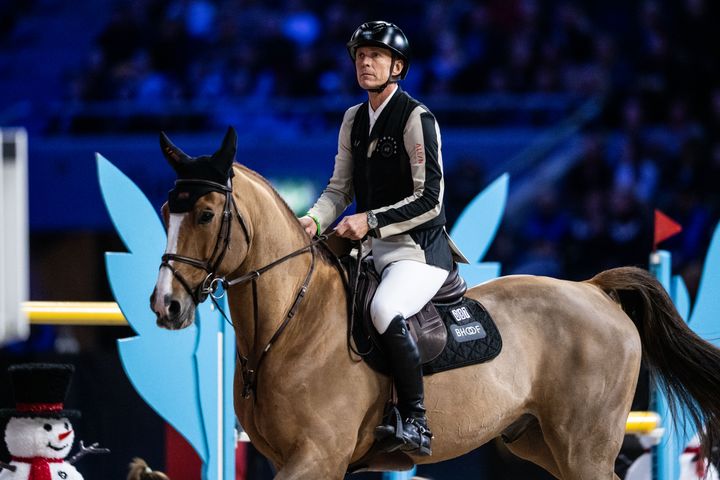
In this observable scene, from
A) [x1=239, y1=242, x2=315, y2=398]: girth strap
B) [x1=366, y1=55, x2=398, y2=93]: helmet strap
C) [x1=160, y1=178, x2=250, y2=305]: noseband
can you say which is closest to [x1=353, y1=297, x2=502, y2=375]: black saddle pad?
[x1=239, y1=242, x2=315, y2=398]: girth strap

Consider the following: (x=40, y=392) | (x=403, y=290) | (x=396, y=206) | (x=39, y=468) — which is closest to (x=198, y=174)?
(x=396, y=206)

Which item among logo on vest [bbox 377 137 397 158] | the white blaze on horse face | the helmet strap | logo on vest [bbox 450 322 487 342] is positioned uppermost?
the helmet strap

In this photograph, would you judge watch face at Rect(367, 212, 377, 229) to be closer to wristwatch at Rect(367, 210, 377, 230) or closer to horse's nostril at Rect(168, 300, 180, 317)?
wristwatch at Rect(367, 210, 377, 230)

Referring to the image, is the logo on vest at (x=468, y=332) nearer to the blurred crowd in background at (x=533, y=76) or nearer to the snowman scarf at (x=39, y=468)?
the snowman scarf at (x=39, y=468)

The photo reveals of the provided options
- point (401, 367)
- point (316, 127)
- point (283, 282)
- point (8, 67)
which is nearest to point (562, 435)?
point (401, 367)

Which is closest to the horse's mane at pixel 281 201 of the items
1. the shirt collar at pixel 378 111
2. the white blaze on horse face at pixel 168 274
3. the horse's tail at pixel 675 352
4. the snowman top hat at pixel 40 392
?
the white blaze on horse face at pixel 168 274

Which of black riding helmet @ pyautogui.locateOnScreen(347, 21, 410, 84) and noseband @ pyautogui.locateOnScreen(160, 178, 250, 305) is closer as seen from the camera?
noseband @ pyautogui.locateOnScreen(160, 178, 250, 305)

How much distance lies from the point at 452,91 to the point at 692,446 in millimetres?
5687

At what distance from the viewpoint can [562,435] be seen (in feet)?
15.6

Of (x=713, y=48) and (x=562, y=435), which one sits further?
(x=713, y=48)

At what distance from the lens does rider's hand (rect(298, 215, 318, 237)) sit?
14.9ft

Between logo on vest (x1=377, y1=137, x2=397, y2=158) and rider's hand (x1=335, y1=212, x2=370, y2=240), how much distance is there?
0.90ft

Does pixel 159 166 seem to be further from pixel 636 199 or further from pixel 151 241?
pixel 151 241

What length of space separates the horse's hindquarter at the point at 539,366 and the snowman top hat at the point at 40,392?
1.50 m
